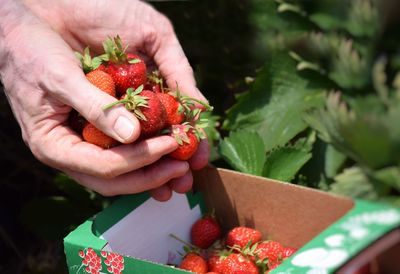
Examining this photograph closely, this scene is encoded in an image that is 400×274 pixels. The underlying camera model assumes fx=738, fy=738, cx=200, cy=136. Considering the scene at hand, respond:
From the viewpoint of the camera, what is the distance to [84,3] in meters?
1.44

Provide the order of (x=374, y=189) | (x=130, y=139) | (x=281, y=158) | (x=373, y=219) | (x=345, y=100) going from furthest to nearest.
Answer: (x=281, y=158) → (x=345, y=100) → (x=130, y=139) → (x=374, y=189) → (x=373, y=219)

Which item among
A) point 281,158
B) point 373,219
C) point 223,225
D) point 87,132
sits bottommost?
point 223,225

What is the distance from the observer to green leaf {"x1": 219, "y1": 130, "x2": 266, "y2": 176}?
4.49 feet

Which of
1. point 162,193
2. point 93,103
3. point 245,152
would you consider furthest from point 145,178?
point 245,152

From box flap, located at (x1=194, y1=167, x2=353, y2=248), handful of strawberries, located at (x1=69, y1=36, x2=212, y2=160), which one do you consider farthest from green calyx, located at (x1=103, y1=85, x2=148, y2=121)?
box flap, located at (x1=194, y1=167, x2=353, y2=248)

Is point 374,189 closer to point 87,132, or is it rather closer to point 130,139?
point 130,139

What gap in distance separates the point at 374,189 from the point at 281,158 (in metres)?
0.44

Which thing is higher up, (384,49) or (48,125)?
(384,49)

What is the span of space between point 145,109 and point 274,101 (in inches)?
18.4

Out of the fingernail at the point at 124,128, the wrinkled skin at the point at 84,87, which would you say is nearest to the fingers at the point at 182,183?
the wrinkled skin at the point at 84,87

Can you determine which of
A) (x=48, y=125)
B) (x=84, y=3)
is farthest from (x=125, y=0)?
(x=48, y=125)

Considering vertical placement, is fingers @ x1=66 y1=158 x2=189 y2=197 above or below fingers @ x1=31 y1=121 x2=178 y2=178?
below

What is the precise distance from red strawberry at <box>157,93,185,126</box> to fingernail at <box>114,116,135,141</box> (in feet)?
0.37

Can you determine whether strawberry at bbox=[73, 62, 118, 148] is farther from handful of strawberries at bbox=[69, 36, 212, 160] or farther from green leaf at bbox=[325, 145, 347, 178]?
green leaf at bbox=[325, 145, 347, 178]
